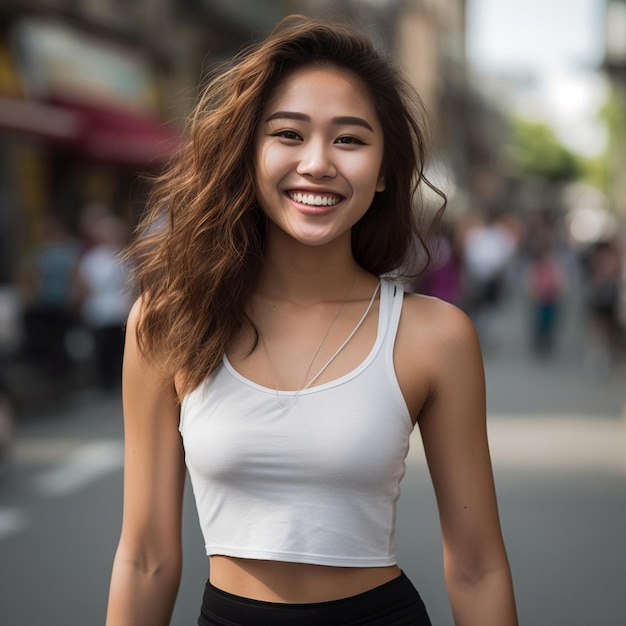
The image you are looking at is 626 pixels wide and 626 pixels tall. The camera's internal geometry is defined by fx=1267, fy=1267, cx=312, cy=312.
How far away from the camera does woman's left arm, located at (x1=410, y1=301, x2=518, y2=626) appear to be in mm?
2270

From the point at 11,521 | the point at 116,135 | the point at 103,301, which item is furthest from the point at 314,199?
the point at 116,135

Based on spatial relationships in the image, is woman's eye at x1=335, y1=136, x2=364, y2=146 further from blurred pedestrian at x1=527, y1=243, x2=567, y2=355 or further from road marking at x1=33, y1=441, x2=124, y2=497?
blurred pedestrian at x1=527, y1=243, x2=567, y2=355

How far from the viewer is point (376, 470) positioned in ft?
7.18

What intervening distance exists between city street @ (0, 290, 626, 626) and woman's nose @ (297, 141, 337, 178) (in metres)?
3.37

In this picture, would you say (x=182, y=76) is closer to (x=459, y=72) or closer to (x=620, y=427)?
(x=620, y=427)

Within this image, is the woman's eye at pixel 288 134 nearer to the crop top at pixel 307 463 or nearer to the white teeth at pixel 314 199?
the white teeth at pixel 314 199

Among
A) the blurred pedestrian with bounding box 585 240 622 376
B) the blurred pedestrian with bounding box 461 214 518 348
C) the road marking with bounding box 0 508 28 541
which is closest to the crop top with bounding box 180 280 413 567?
the road marking with bounding box 0 508 28 541

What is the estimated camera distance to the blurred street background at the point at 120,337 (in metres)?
6.04

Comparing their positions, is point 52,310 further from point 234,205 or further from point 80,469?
point 234,205

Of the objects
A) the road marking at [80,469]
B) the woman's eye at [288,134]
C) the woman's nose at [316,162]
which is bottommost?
the road marking at [80,469]

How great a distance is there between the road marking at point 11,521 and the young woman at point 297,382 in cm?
482

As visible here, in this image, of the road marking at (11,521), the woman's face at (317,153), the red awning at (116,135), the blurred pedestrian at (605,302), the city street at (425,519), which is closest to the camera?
the woman's face at (317,153)

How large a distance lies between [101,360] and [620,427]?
5331mm

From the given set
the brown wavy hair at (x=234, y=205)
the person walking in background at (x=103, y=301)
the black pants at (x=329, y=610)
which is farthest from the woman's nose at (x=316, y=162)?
the person walking in background at (x=103, y=301)
